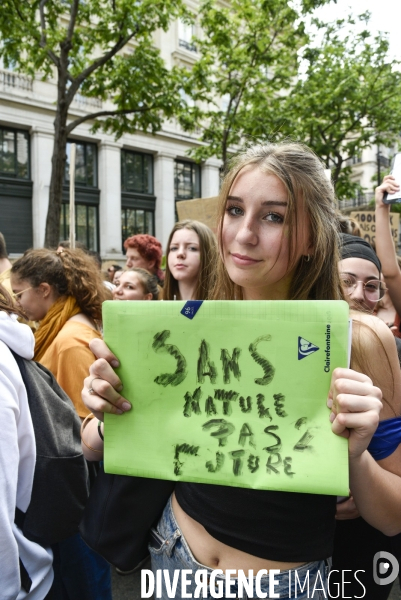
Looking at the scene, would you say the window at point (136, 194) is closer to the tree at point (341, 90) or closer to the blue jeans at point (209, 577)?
the tree at point (341, 90)

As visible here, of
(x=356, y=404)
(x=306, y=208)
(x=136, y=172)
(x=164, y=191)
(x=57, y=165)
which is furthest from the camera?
(x=164, y=191)

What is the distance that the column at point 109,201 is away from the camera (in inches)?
768

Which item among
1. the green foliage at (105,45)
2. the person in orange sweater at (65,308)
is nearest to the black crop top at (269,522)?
the person in orange sweater at (65,308)

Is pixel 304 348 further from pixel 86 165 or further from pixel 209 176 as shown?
pixel 209 176

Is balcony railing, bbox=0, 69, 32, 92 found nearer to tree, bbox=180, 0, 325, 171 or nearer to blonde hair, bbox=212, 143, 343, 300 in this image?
tree, bbox=180, 0, 325, 171

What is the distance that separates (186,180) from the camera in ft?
75.9

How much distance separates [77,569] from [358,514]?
124 cm

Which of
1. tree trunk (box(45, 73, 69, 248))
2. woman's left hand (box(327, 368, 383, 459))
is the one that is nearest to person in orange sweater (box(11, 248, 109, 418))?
woman's left hand (box(327, 368, 383, 459))

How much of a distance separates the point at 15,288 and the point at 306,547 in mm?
2180

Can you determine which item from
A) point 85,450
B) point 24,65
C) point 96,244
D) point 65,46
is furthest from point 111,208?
point 85,450

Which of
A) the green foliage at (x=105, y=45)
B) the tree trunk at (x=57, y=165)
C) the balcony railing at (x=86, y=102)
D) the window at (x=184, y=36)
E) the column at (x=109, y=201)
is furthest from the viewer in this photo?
the window at (x=184, y=36)

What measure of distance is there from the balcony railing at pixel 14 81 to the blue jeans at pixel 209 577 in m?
19.0

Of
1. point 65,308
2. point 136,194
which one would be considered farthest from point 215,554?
point 136,194

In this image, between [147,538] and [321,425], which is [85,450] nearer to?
[147,538]
